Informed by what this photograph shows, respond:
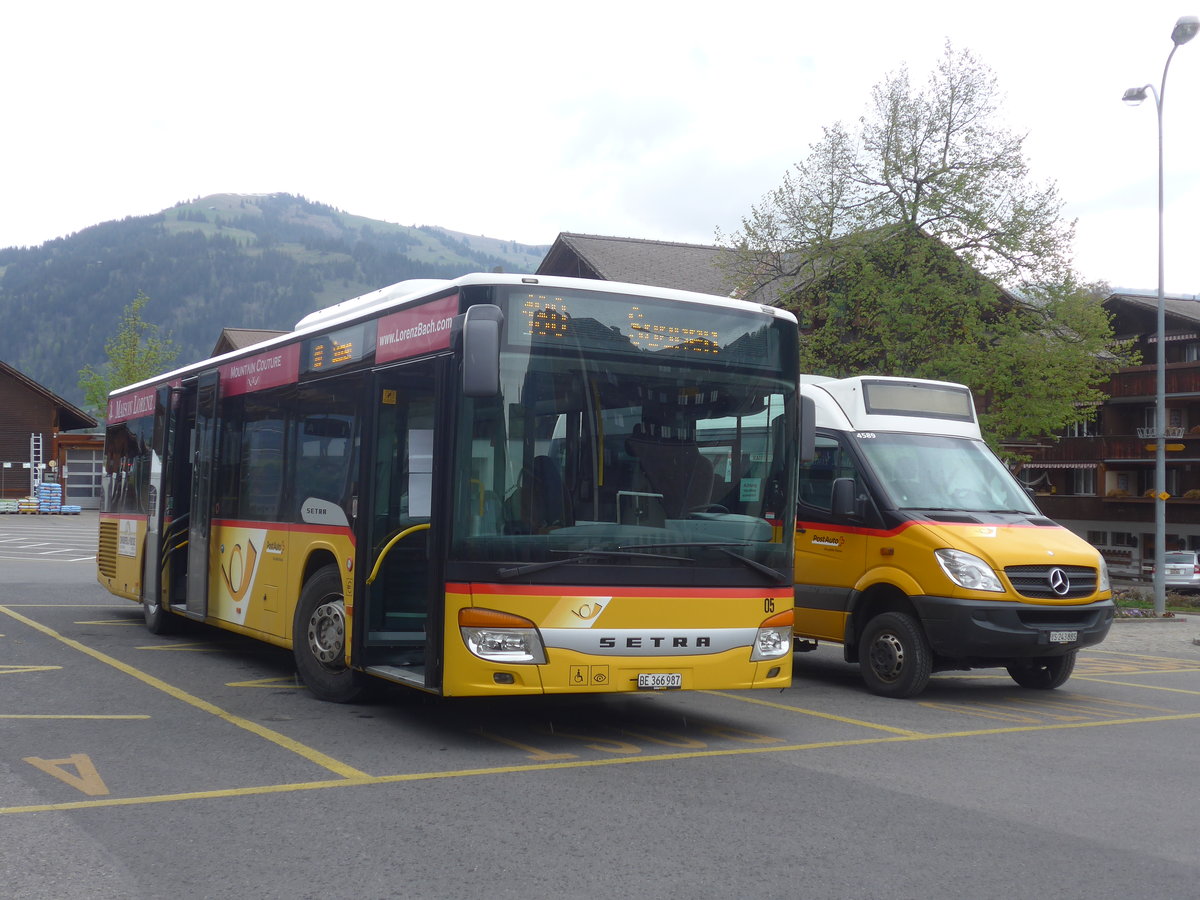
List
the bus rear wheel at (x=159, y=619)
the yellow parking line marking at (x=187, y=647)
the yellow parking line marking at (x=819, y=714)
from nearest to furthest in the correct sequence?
the yellow parking line marking at (x=819, y=714) → the yellow parking line marking at (x=187, y=647) → the bus rear wheel at (x=159, y=619)

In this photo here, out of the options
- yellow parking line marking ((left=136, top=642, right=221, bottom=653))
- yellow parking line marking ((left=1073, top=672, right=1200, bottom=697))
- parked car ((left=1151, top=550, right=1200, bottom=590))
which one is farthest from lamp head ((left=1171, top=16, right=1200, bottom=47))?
parked car ((left=1151, top=550, right=1200, bottom=590))

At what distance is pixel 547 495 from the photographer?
7922mm

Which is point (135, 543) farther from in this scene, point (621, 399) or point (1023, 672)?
point (1023, 672)

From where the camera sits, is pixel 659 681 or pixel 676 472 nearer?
pixel 659 681

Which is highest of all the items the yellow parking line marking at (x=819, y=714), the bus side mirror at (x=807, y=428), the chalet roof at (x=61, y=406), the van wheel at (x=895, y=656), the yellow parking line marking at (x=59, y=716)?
the chalet roof at (x=61, y=406)

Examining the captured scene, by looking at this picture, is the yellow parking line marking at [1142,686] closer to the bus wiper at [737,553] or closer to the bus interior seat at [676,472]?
the bus wiper at [737,553]

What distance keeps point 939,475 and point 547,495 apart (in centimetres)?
530

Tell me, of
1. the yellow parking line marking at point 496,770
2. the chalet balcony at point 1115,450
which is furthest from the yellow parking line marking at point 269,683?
the chalet balcony at point 1115,450

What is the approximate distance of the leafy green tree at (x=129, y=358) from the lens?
7088 centimetres

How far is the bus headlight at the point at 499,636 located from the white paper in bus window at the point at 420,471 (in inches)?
33.3

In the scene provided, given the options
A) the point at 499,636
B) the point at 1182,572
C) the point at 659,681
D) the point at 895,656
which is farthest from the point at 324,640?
the point at 1182,572

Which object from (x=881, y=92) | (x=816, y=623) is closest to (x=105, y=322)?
(x=881, y=92)

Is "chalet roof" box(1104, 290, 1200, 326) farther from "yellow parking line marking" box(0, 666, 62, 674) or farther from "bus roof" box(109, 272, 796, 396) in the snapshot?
"yellow parking line marking" box(0, 666, 62, 674)

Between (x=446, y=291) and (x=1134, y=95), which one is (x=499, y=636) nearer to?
(x=446, y=291)
